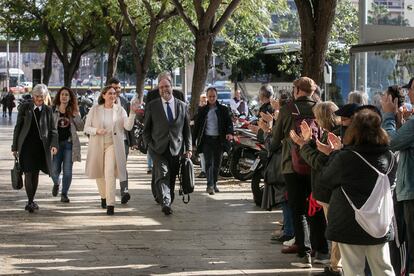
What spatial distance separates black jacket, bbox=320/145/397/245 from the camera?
6.43 m

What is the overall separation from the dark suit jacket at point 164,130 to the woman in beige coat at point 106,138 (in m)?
0.29

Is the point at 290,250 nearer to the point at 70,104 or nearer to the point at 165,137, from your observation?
the point at 165,137

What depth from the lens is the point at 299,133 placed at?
8891 millimetres

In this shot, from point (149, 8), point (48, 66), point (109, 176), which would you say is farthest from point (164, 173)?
point (48, 66)

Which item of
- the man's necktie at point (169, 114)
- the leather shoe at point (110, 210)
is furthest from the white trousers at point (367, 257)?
the leather shoe at point (110, 210)

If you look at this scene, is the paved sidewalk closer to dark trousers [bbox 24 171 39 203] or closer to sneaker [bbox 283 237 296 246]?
sneaker [bbox 283 237 296 246]

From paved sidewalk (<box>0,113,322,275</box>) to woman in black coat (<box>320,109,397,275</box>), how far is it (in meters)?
2.15

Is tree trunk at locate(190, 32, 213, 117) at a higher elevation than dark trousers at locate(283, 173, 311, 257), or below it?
higher

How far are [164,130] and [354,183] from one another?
20.4 ft

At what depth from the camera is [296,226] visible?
902cm

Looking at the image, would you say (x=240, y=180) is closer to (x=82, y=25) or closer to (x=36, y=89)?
(x=36, y=89)

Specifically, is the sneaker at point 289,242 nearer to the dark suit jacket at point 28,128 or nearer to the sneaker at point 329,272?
the sneaker at point 329,272

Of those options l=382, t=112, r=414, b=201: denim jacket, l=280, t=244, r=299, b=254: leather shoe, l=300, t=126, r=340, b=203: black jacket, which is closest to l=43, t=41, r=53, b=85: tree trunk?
l=280, t=244, r=299, b=254: leather shoe

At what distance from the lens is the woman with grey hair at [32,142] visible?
1248 centimetres
